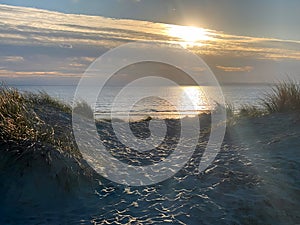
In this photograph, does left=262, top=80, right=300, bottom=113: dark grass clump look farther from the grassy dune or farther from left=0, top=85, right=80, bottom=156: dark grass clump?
left=0, top=85, right=80, bottom=156: dark grass clump

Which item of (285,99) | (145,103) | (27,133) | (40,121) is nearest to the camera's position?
(27,133)

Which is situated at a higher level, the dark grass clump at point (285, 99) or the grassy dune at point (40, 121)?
the dark grass clump at point (285, 99)

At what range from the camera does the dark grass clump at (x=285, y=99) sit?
12445mm

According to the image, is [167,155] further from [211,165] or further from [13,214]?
[13,214]

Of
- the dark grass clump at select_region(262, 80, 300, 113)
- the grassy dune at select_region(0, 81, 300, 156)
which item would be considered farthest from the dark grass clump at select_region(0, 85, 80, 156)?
the dark grass clump at select_region(262, 80, 300, 113)

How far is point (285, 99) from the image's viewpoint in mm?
12859

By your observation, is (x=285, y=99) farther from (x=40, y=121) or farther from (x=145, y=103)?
(x=145, y=103)

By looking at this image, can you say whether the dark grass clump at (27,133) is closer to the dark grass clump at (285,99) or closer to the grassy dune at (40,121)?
the grassy dune at (40,121)

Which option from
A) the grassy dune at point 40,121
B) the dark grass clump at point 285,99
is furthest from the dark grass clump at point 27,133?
the dark grass clump at point 285,99

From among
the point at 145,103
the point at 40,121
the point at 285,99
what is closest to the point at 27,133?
the point at 40,121

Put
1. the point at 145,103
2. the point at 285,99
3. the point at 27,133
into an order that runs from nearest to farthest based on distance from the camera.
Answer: the point at 27,133 < the point at 285,99 < the point at 145,103

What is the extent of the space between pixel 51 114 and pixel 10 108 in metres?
2.32

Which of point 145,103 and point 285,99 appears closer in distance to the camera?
point 285,99

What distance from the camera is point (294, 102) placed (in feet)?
41.0
